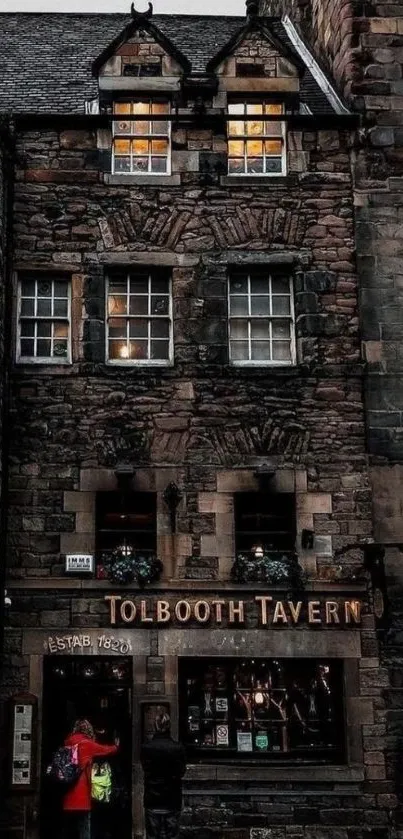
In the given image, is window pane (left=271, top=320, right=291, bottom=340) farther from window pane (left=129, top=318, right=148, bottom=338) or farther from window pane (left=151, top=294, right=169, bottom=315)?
window pane (left=129, top=318, right=148, bottom=338)

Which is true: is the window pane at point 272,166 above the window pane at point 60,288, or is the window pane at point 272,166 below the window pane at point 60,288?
above

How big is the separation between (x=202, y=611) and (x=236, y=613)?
46 centimetres

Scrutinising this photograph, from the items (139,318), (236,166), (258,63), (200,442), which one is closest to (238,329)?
(139,318)

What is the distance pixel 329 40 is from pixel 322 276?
16.5 ft

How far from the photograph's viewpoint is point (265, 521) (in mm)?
15117

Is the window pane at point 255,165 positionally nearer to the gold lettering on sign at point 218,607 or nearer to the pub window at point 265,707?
the gold lettering on sign at point 218,607

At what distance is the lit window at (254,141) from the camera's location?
16.3 metres

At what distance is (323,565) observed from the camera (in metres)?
14.7

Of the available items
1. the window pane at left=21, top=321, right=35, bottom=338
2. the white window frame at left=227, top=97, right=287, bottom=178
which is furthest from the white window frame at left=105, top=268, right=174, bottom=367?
the white window frame at left=227, top=97, right=287, bottom=178

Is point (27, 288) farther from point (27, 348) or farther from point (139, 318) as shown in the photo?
point (139, 318)

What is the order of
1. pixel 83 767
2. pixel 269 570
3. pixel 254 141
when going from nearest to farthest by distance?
pixel 83 767 → pixel 269 570 → pixel 254 141

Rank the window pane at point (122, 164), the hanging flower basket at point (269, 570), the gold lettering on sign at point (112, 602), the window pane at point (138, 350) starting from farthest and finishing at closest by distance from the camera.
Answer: the window pane at point (122, 164) → the window pane at point (138, 350) → the hanging flower basket at point (269, 570) → the gold lettering on sign at point (112, 602)

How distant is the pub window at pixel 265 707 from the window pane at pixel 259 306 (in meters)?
5.01

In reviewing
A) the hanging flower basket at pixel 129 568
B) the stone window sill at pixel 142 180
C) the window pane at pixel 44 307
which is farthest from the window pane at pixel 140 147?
the hanging flower basket at pixel 129 568
